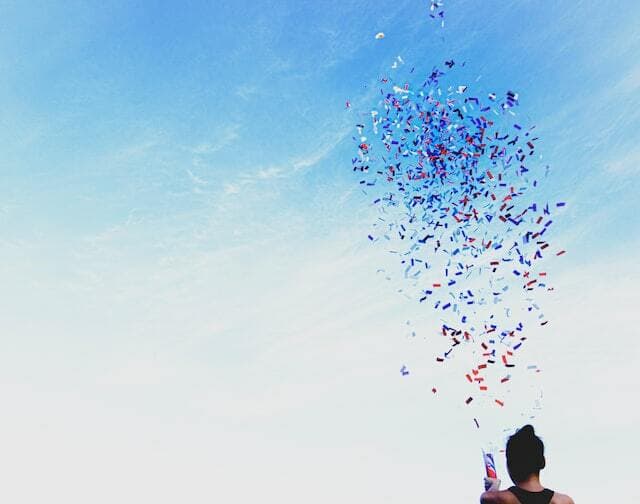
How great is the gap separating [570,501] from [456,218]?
8.98m

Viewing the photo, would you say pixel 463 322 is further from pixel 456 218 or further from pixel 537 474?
pixel 537 474

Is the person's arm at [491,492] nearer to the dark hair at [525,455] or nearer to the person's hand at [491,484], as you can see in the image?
the person's hand at [491,484]

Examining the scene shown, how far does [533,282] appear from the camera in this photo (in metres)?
13.1

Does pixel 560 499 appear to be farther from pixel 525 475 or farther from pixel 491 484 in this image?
pixel 491 484

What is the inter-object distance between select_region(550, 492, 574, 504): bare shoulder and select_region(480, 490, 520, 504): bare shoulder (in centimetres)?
42

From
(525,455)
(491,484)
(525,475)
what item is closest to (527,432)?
(525,455)

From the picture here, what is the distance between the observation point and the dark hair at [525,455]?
5.29 m

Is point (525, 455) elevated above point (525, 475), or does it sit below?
above

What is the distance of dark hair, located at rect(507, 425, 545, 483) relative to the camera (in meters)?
5.29

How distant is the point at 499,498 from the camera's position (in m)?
5.21

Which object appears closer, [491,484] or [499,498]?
[499,498]

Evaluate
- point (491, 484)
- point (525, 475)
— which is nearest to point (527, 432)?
point (525, 475)

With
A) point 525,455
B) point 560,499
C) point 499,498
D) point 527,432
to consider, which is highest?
point 527,432

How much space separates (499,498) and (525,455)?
1.46 feet
